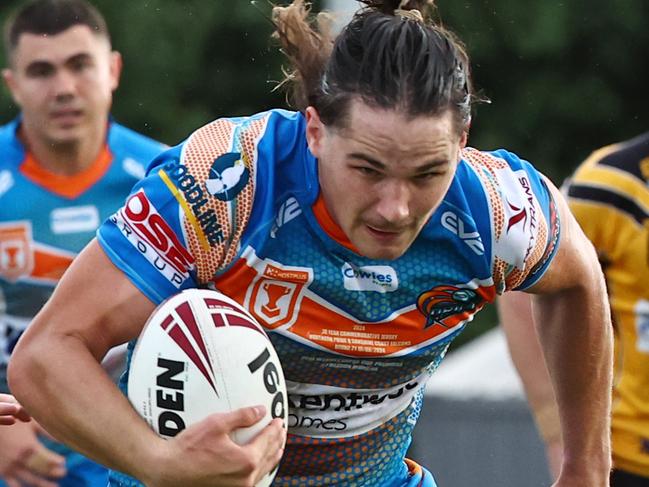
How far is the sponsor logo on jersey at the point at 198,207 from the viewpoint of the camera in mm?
4047

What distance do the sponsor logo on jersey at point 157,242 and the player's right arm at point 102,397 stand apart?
8cm

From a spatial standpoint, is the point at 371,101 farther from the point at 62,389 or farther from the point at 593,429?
the point at 593,429

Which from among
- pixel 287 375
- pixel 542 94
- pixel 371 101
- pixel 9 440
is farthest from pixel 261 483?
pixel 542 94

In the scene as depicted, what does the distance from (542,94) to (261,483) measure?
A: 41.8 feet

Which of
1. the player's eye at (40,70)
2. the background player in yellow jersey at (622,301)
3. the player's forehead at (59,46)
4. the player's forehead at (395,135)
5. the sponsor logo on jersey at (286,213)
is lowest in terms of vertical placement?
the background player in yellow jersey at (622,301)

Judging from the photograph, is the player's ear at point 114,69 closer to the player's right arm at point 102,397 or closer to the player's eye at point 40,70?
the player's eye at point 40,70

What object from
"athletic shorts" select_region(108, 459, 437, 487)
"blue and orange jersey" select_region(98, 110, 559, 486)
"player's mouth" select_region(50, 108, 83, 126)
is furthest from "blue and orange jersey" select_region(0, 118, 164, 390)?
"blue and orange jersey" select_region(98, 110, 559, 486)

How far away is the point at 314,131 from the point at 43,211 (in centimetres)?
275

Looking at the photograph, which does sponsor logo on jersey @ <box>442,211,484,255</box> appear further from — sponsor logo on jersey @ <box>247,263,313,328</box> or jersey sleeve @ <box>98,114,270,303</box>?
jersey sleeve @ <box>98,114,270,303</box>

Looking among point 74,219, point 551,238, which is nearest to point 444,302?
point 551,238

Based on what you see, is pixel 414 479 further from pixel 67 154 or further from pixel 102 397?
pixel 67 154

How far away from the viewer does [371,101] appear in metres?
4.04

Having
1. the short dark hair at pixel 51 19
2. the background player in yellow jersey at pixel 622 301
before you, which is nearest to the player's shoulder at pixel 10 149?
the short dark hair at pixel 51 19

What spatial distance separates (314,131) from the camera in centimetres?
419
